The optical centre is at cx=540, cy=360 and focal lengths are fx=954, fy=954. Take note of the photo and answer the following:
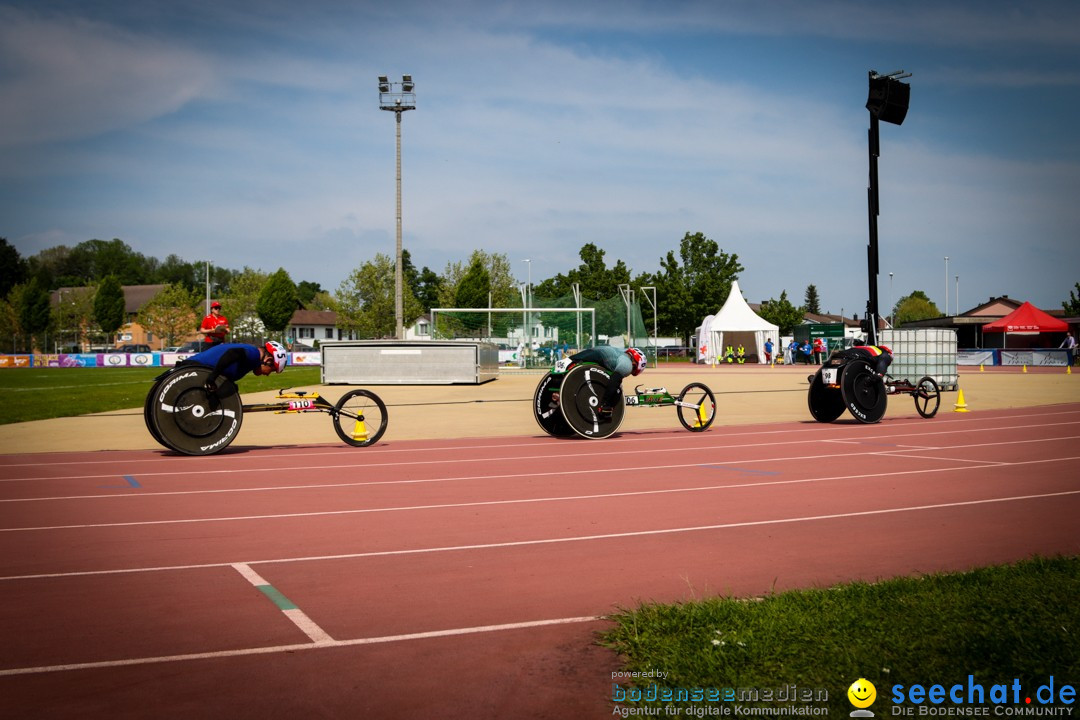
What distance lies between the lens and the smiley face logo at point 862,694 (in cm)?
372

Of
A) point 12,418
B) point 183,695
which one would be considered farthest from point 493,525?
point 12,418

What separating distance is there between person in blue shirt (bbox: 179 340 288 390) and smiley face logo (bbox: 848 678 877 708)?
10.3m

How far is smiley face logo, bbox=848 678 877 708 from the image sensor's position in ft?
→ 12.2

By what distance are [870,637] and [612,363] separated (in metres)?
10.8

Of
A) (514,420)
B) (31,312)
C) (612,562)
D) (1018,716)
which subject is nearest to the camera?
(1018,716)

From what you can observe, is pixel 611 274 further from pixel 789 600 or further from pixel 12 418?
pixel 789 600

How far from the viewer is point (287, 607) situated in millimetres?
5516

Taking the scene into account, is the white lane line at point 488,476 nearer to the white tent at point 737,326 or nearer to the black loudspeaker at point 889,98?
the black loudspeaker at point 889,98

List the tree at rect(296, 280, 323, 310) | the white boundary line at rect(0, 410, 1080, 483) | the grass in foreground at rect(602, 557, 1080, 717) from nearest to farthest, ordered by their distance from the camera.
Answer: the grass in foreground at rect(602, 557, 1080, 717), the white boundary line at rect(0, 410, 1080, 483), the tree at rect(296, 280, 323, 310)

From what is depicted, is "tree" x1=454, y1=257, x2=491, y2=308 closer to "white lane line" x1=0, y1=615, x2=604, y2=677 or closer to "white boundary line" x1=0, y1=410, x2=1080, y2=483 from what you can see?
"white boundary line" x1=0, y1=410, x2=1080, y2=483

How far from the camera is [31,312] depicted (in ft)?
276

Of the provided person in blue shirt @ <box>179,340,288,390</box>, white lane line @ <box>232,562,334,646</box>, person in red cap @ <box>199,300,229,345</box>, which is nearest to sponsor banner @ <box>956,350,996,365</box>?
person in blue shirt @ <box>179,340,288,390</box>

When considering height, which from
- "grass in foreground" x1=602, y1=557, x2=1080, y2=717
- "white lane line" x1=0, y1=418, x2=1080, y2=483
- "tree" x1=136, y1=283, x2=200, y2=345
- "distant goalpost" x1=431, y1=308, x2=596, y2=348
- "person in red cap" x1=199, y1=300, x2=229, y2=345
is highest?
"tree" x1=136, y1=283, x2=200, y2=345

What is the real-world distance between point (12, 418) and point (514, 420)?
34.3 ft
